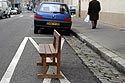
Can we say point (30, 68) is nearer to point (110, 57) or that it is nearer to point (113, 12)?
point (110, 57)

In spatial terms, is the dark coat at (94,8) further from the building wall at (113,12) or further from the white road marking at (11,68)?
the white road marking at (11,68)

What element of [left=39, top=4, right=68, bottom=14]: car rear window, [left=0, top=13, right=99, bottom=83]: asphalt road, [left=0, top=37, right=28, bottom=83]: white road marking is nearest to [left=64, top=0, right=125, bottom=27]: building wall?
[left=39, top=4, right=68, bottom=14]: car rear window

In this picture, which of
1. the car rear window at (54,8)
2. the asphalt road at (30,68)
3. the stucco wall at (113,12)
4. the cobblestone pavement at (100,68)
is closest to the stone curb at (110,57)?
the cobblestone pavement at (100,68)

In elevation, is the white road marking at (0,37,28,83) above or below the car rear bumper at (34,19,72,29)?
→ below

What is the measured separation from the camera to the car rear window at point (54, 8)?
61.3 feet

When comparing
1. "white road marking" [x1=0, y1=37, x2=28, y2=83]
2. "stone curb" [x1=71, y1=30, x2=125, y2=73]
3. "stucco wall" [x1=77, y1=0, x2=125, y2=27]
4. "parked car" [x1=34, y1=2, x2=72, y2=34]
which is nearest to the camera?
"white road marking" [x1=0, y1=37, x2=28, y2=83]

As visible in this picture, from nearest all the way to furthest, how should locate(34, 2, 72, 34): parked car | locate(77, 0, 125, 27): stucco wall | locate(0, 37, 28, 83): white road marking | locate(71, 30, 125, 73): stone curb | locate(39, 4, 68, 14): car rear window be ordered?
locate(0, 37, 28, 83): white road marking → locate(71, 30, 125, 73): stone curb → locate(34, 2, 72, 34): parked car → locate(39, 4, 68, 14): car rear window → locate(77, 0, 125, 27): stucco wall

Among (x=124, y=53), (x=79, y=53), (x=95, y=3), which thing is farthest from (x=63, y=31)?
(x=124, y=53)

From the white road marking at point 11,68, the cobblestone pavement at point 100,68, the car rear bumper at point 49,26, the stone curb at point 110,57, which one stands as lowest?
the cobblestone pavement at point 100,68

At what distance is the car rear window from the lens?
736 inches

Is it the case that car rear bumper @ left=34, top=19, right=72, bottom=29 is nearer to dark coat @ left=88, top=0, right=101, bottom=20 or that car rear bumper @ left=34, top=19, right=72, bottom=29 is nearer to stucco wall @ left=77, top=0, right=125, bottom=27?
dark coat @ left=88, top=0, right=101, bottom=20

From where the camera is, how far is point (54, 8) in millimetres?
18781

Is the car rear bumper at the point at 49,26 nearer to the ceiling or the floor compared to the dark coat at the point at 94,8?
nearer to the floor

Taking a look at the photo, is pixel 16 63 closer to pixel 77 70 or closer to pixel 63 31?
pixel 77 70
